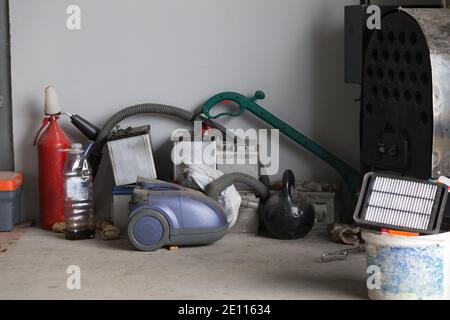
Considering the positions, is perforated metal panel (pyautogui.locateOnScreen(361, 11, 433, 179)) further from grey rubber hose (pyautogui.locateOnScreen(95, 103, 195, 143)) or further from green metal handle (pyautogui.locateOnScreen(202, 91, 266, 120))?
grey rubber hose (pyautogui.locateOnScreen(95, 103, 195, 143))

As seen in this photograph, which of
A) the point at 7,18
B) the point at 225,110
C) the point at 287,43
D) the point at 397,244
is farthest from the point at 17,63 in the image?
the point at 397,244

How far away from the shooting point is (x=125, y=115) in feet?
13.5

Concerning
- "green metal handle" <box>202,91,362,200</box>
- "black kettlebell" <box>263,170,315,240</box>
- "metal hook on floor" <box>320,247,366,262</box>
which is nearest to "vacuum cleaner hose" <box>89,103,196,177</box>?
"green metal handle" <box>202,91,362,200</box>

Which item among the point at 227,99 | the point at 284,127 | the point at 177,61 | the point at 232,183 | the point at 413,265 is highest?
the point at 177,61

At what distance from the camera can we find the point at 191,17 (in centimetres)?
418

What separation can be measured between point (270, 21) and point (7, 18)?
1293 millimetres

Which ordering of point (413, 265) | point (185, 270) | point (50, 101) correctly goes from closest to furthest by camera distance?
point (413, 265) < point (185, 270) < point (50, 101)

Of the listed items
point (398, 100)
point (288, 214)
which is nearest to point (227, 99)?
point (288, 214)

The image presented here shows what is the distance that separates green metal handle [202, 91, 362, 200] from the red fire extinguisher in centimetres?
71

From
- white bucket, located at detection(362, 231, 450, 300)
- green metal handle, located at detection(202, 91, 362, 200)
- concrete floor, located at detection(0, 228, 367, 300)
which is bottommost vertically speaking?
concrete floor, located at detection(0, 228, 367, 300)

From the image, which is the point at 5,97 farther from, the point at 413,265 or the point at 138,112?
the point at 413,265

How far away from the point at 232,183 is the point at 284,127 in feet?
1.54

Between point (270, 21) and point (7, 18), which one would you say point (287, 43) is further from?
point (7, 18)

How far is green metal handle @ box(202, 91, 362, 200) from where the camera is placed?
4.14 meters
